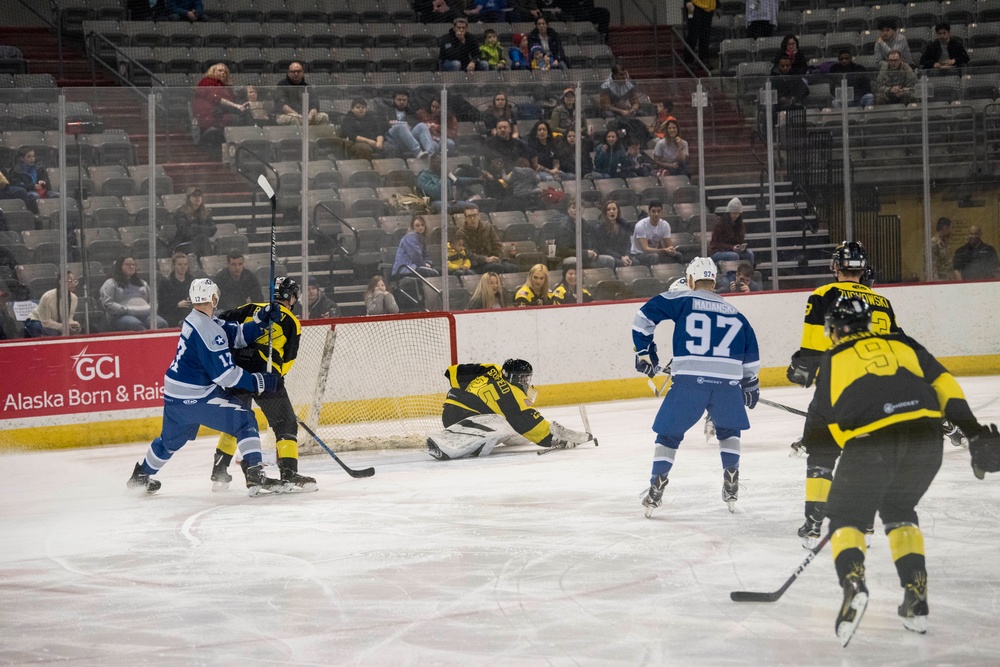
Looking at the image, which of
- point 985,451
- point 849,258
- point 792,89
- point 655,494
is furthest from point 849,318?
point 792,89

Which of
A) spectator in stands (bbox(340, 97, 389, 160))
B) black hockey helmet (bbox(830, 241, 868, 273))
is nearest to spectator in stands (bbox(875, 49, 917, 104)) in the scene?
spectator in stands (bbox(340, 97, 389, 160))

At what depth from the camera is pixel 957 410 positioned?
3.60m

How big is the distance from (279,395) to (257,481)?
489 millimetres

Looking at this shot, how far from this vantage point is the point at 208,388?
6398 mm

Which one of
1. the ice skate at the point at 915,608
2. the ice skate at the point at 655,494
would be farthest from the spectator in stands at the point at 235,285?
the ice skate at the point at 915,608

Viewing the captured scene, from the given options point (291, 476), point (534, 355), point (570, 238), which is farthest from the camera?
point (570, 238)

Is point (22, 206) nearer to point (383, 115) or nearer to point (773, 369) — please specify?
point (383, 115)

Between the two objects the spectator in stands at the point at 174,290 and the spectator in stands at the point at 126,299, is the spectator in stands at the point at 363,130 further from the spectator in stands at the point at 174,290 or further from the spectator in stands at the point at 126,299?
the spectator in stands at the point at 126,299

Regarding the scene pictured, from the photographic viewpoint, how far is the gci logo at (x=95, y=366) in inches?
334

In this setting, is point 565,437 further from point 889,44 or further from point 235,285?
point 889,44

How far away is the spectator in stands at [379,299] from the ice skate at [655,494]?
4.03m

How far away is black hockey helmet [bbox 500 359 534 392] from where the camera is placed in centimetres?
767

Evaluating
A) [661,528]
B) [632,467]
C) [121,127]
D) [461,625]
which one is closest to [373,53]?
[121,127]

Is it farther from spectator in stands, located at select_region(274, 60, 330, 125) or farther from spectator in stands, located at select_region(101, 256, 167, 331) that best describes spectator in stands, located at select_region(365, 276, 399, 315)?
spectator in stands, located at select_region(101, 256, 167, 331)
